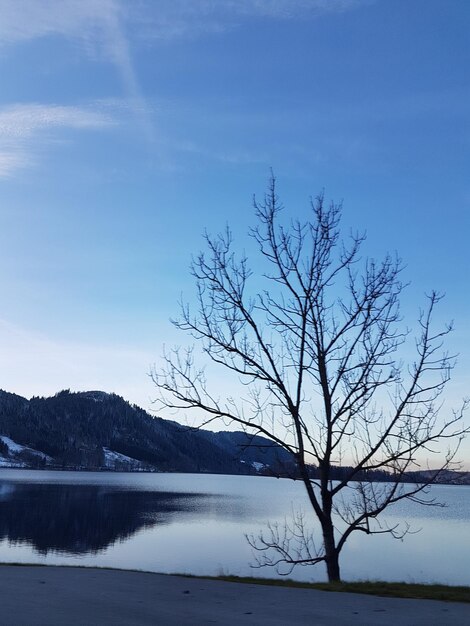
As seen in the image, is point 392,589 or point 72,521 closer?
point 392,589

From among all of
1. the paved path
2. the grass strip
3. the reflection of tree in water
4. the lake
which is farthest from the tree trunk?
the reflection of tree in water

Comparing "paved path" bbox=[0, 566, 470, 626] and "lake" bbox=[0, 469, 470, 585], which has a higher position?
"paved path" bbox=[0, 566, 470, 626]

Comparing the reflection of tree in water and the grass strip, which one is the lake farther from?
the grass strip

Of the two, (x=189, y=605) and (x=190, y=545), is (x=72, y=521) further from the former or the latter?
(x=189, y=605)

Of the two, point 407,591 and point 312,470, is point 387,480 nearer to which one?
point 312,470

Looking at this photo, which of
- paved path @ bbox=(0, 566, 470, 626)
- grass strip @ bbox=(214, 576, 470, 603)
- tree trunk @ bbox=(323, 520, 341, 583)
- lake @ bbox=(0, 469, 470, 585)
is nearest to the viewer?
paved path @ bbox=(0, 566, 470, 626)

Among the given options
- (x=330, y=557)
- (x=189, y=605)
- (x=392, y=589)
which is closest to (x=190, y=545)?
(x=330, y=557)

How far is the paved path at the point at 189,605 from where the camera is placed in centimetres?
770

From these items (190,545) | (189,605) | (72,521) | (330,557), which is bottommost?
(190,545)

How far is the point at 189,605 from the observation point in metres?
8.74

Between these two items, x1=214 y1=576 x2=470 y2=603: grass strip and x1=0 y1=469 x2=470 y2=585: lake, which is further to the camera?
x1=0 y1=469 x2=470 y2=585: lake

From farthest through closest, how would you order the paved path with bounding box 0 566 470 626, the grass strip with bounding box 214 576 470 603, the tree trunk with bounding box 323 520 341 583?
the tree trunk with bounding box 323 520 341 583 → the grass strip with bounding box 214 576 470 603 → the paved path with bounding box 0 566 470 626

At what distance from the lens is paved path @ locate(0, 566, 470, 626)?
7695 mm

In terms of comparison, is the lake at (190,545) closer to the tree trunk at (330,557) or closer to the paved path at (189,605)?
the tree trunk at (330,557)
